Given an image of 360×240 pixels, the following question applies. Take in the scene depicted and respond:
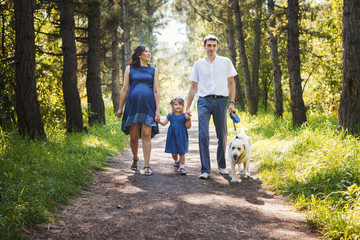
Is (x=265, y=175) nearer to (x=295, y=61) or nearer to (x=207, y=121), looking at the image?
(x=207, y=121)

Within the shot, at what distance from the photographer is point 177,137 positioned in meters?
6.27

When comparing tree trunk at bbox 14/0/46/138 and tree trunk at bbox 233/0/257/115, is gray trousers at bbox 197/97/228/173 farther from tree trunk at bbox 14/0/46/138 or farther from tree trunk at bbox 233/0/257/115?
tree trunk at bbox 233/0/257/115

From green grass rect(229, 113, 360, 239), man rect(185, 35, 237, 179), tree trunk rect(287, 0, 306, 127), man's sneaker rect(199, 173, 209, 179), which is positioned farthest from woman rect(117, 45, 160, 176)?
tree trunk rect(287, 0, 306, 127)

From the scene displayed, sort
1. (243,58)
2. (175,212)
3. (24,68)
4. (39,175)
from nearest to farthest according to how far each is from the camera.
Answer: (175,212), (39,175), (24,68), (243,58)

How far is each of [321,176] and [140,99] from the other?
323 centimetres

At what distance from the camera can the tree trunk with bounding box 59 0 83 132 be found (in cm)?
920

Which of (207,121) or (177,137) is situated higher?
(207,121)

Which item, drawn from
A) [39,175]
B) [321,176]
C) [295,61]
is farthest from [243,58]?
[39,175]

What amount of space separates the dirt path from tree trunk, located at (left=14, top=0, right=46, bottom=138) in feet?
8.00

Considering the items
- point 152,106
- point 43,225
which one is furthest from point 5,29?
point 43,225

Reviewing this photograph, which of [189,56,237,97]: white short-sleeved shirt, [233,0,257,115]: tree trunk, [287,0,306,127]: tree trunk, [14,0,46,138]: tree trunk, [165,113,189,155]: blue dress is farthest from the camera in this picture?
[233,0,257,115]: tree trunk

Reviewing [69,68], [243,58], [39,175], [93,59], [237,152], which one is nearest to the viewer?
[39,175]

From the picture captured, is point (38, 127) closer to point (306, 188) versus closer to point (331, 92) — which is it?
point (306, 188)

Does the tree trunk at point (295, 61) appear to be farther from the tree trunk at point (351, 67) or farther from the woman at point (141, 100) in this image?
the woman at point (141, 100)
